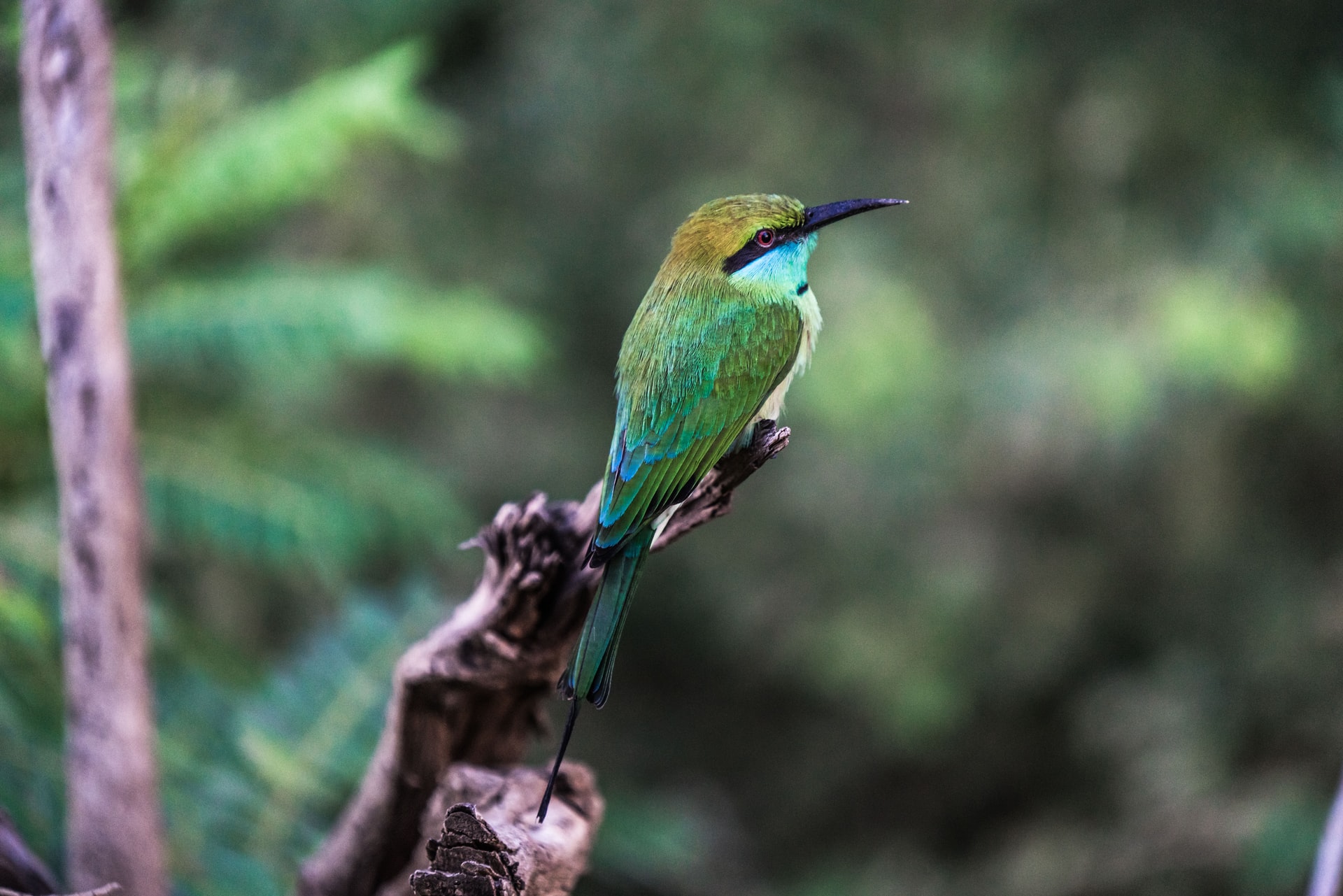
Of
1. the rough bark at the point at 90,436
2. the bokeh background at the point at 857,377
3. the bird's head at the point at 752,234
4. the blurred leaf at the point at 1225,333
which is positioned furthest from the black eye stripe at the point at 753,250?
the blurred leaf at the point at 1225,333

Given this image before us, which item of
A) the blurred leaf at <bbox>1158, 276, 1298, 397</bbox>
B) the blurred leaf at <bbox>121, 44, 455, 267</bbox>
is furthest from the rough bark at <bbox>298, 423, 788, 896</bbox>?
the blurred leaf at <bbox>1158, 276, 1298, 397</bbox>

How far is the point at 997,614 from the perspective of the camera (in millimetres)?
5195

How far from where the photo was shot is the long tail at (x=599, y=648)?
5.15ft

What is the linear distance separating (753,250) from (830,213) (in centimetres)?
14

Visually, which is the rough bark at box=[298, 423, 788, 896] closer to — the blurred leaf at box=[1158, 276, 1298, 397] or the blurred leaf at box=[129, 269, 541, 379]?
the blurred leaf at box=[129, 269, 541, 379]

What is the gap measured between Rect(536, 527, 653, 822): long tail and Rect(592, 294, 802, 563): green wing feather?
2.0 inches

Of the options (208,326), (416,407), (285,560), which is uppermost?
(416,407)

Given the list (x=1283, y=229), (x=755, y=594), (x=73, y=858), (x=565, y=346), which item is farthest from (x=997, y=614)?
(x=73, y=858)

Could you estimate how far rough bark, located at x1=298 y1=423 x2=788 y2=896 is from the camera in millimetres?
1809

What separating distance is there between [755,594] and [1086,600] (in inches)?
57.0

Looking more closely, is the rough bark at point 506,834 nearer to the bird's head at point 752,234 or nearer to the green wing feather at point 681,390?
the green wing feather at point 681,390

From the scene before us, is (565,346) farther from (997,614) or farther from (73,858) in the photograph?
(73,858)

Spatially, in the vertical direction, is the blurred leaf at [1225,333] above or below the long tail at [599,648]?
above

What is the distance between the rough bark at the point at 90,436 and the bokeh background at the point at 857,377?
2.57ft
